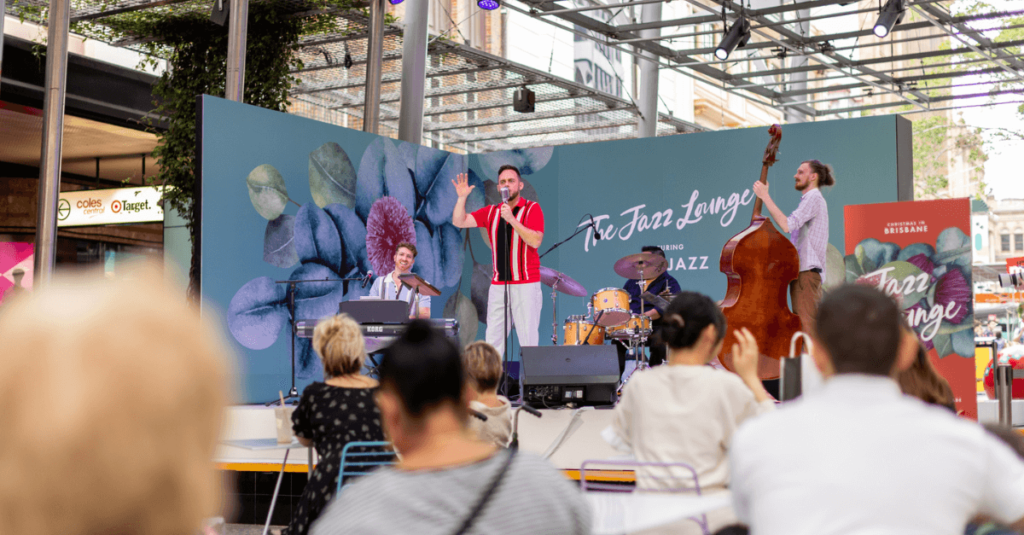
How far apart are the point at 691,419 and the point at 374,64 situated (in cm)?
809

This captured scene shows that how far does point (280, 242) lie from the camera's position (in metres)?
8.56

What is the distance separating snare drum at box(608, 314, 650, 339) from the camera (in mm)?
7834

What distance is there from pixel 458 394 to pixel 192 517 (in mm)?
987

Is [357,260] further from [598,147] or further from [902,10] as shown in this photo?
[902,10]

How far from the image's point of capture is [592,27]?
12.2 meters

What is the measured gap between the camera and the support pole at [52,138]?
7.74 meters

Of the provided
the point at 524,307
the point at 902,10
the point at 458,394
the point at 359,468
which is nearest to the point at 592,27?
the point at 902,10

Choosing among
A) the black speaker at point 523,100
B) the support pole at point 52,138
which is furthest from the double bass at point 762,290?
the support pole at point 52,138

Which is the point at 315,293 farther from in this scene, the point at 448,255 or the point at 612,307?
the point at 612,307

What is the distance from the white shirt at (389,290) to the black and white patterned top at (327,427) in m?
5.27

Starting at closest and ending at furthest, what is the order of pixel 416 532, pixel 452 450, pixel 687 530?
pixel 416 532 < pixel 452 450 < pixel 687 530

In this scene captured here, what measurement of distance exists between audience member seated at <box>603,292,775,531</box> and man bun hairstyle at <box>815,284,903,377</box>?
82cm

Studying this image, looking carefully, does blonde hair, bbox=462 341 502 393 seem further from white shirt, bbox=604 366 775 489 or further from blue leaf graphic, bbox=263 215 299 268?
blue leaf graphic, bbox=263 215 299 268

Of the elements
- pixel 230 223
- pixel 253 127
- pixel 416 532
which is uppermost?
pixel 253 127
